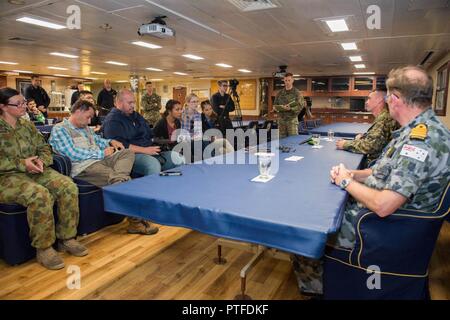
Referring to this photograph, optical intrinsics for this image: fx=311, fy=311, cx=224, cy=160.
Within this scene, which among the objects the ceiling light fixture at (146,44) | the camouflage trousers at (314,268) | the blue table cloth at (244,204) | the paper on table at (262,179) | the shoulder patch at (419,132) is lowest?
the camouflage trousers at (314,268)

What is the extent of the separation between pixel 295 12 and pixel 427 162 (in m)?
3.54

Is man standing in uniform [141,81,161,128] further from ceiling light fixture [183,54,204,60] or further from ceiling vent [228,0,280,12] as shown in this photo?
ceiling vent [228,0,280,12]

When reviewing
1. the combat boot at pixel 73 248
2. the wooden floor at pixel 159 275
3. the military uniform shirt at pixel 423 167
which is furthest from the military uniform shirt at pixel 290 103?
the military uniform shirt at pixel 423 167

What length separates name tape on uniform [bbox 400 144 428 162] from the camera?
1203 mm

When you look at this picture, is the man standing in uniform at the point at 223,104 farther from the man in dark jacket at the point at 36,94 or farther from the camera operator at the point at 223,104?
the man in dark jacket at the point at 36,94

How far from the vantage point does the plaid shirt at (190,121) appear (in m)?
3.89

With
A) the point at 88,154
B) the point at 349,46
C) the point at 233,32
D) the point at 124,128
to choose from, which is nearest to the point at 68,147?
the point at 88,154

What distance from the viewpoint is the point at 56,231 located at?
227 centimetres

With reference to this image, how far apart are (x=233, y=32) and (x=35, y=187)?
423 cm

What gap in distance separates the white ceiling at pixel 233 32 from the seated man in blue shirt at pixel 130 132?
1606 mm

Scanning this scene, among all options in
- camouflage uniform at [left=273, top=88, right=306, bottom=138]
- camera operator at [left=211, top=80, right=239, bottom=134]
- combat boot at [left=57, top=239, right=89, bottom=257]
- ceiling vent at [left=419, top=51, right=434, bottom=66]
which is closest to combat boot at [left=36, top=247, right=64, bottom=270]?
combat boot at [left=57, top=239, right=89, bottom=257]
